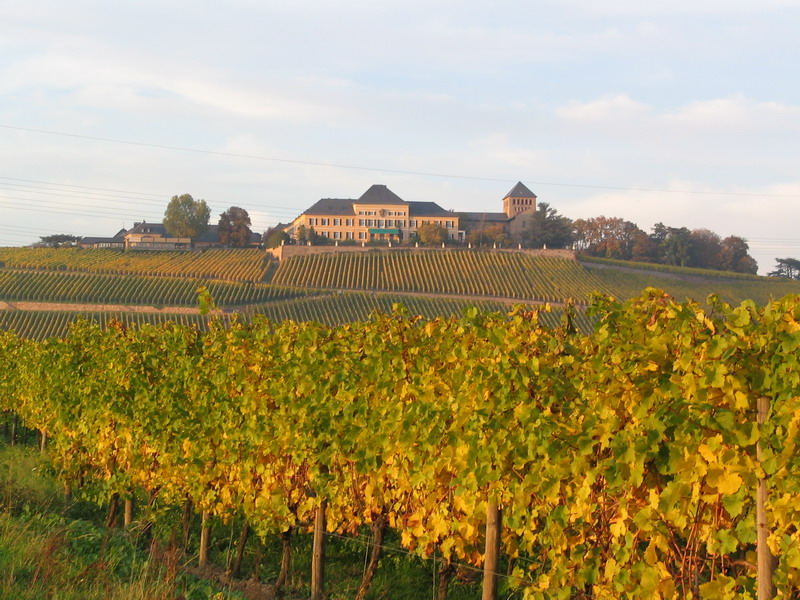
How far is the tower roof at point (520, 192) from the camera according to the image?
148250mm

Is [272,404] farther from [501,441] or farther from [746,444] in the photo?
[746,444]

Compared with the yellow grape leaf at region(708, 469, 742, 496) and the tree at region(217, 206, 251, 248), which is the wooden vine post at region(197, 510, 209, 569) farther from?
the tree at region(217, 206, 251, 248)

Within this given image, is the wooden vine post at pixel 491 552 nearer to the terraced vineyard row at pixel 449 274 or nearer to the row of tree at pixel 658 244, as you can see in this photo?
the terraced vineyard row at pixel 449 274

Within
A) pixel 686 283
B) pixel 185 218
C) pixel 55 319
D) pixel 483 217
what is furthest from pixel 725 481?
pixel 483 217

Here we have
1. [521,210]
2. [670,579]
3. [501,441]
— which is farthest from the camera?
[521,210]

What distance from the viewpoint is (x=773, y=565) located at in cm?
468

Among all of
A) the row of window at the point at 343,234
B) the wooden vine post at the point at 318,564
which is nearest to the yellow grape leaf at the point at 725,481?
the wooden vine post at the point at 318,564

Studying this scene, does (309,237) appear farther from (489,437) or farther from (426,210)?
(489,437)

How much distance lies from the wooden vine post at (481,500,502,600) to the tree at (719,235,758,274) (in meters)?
111

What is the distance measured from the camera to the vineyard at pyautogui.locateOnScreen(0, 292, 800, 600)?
4605 mm

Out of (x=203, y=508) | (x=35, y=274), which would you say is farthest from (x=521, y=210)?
(x=203, y=508)

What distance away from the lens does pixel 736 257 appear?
4459 inches

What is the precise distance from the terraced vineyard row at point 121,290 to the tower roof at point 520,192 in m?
77.5

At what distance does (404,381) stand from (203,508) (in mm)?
3987
